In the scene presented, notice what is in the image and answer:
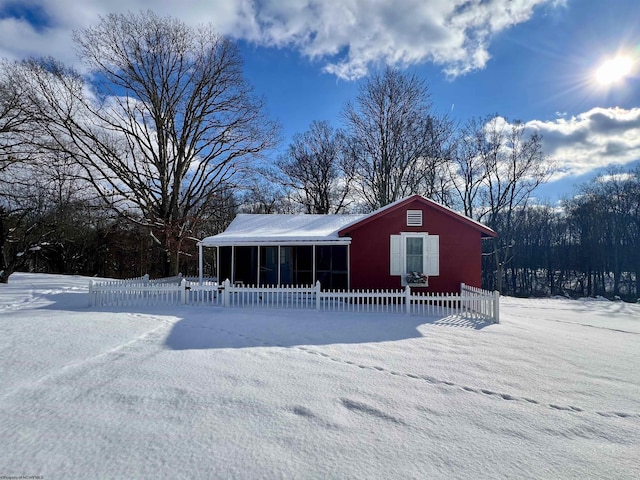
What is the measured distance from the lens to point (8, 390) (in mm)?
3854

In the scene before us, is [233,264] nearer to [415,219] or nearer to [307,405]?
[415,219]

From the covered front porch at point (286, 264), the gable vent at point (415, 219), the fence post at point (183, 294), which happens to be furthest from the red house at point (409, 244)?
the fence post at point (183, 294)

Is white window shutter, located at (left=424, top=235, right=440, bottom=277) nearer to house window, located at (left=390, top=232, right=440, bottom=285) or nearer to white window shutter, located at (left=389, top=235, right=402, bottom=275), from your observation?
house window, located at (left=390, top=232, right=440, bottom=285)

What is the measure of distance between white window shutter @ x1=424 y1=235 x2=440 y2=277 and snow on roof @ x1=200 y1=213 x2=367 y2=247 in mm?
2964

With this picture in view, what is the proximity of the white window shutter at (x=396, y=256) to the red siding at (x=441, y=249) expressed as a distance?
0.49ft

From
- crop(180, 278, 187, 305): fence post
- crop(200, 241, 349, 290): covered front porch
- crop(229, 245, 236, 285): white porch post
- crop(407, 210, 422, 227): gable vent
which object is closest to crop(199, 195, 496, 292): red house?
crop(407, 210, 422, 227): gable vent

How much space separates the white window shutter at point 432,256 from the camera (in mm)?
12438

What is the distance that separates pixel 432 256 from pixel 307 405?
9816 mm

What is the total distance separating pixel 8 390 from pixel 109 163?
19022mm

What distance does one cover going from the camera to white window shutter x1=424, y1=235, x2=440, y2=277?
12438mm

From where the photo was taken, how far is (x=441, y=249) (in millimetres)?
12531

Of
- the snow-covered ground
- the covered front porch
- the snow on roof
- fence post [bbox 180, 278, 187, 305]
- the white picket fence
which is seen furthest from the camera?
the covered front porch

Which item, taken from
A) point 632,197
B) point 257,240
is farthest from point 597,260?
point 257,240

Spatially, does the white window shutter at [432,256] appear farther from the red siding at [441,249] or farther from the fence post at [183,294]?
the fence post at [183,294]
